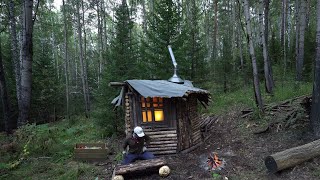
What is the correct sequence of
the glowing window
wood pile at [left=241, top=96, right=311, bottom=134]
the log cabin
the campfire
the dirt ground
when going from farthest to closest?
the glowing window < the log cabin < wood pile at [left=241, top=96, right=311, bottom=134] < the campfire < the dirt ground

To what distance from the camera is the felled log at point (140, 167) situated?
6762mm

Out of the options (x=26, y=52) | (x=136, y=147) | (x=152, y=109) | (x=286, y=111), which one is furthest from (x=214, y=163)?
(x=26, y=52)

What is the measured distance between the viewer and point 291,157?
6.21 metres

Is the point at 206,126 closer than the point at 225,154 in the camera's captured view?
No

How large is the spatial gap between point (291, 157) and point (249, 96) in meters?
8.91

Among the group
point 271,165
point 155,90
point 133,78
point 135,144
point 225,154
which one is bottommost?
point 225,154

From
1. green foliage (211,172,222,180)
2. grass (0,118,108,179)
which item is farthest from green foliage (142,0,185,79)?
green foliage (211,172,222,180)

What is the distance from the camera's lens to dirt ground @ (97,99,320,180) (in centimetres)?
635

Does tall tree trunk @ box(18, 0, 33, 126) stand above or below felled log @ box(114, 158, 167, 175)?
above

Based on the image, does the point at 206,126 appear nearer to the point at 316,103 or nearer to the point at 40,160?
the point at 316,103

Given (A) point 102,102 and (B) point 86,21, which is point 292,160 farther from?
(B) point 86,21

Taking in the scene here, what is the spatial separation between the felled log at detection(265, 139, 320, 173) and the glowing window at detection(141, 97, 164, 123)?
4217mm

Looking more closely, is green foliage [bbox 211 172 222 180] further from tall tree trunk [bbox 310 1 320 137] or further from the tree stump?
tall tree trunk [bbox 310 1 320 137]

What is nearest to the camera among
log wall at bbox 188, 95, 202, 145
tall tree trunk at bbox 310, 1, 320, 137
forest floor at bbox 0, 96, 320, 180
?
forest floor at bbox 0, 96, 320, 180
